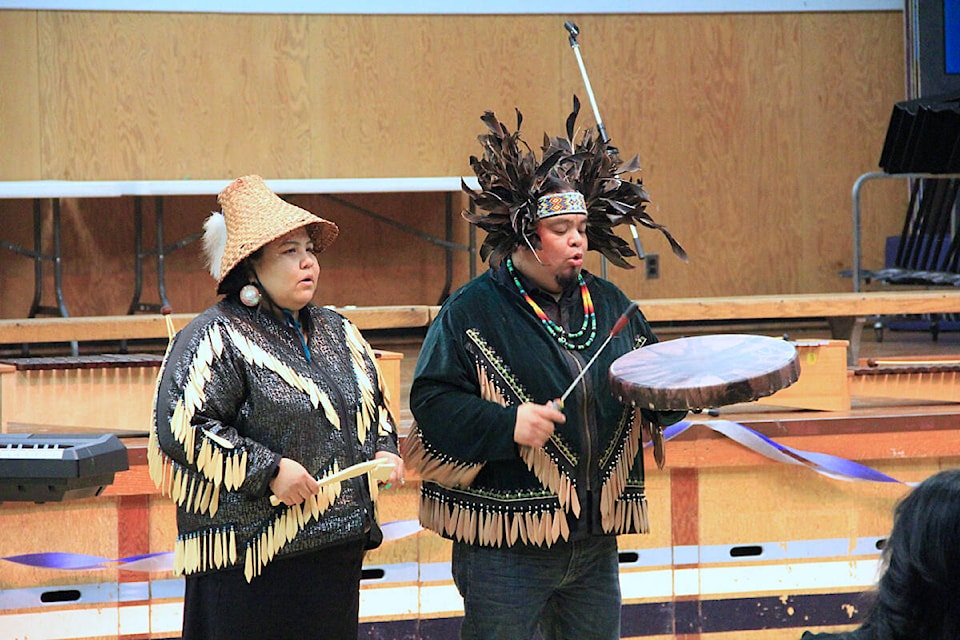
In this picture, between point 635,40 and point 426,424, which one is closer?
point 426,424

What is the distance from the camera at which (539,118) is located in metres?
8.12

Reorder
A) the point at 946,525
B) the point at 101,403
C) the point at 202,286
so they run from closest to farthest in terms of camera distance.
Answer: the point at 946,525 < the point at 101,403 < the point at 202,286

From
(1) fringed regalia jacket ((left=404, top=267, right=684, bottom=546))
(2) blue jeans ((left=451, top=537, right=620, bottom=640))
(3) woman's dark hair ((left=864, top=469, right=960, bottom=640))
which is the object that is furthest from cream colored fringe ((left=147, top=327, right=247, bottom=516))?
(3) woman's dark hair ((left=864, top=469, right=960, bottom=640))

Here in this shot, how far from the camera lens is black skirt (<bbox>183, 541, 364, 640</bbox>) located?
2.50 m

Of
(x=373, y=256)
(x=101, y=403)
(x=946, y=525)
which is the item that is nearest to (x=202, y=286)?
(x=373, y=256)

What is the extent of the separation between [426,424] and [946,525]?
1.49 metres

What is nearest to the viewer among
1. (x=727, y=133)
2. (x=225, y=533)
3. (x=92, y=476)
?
(x=92, y=476)

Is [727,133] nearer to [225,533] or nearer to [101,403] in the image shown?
[101,403]

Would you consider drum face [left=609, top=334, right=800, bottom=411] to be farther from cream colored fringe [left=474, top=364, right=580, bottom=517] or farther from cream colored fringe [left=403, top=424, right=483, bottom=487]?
cream colored fringe [left=403, top=424, right=483, bottom=487]

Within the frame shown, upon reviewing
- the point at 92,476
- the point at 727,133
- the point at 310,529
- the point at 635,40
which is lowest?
the point at 310,529

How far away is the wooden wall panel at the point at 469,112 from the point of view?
24.8ft

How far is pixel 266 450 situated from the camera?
245 centimetres

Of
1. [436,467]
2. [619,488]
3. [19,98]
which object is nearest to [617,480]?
[619,488]

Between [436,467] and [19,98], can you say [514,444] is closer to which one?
[436,467]
